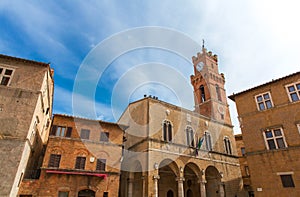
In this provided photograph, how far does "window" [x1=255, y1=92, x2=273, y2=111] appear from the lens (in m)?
18.0

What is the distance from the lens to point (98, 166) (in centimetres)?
1758

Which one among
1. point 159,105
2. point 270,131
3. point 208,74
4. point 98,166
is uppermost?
point 208,74

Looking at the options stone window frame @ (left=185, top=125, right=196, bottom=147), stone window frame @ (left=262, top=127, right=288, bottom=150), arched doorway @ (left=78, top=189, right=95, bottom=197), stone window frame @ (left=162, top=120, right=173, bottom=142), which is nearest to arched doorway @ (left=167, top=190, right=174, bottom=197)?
stone window frame @ (left=185, top=125, right=196, bottom=147)

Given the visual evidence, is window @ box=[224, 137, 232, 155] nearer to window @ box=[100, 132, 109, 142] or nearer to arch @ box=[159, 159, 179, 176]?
arch @ box=[159, 159, 179, 176]

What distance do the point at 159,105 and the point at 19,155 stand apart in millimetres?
14569

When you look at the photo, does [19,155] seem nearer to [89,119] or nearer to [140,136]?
[89,119]

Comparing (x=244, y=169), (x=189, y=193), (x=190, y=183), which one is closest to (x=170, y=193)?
(x=189, y=193)

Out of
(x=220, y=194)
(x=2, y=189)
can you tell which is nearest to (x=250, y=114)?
(x=220, y=194)

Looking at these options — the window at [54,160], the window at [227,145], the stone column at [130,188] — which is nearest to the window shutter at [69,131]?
the window at [54,160]

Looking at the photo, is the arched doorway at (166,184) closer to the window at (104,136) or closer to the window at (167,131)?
the window at (167,131)

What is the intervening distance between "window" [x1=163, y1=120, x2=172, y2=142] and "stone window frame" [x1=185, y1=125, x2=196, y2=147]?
251 centimetres

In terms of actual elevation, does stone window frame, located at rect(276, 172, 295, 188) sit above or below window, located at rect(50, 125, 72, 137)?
below

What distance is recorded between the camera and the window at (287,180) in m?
14.9

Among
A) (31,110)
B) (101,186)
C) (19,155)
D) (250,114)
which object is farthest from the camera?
(250,114)
